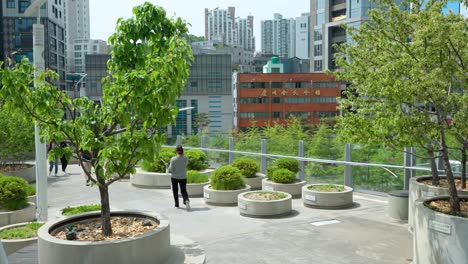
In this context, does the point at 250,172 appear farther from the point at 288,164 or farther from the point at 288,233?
the point at 288,233

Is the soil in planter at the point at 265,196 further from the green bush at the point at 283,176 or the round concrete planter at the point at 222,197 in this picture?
the green bush at the point at 283,176

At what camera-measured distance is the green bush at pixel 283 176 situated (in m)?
14.9

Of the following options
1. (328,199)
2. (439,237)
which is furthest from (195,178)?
(439,237)

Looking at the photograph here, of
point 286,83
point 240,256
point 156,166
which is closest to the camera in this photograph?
point 240,256

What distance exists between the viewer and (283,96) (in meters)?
105

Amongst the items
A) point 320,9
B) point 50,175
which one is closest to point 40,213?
point 50,175

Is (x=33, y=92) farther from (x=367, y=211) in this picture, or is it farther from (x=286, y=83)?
(x=286, y=83)

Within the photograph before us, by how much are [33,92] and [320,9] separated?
4271 inches

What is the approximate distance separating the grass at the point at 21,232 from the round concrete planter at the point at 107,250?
213 centimetres

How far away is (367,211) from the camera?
41.8 ft

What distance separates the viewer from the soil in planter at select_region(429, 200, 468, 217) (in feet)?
24.6

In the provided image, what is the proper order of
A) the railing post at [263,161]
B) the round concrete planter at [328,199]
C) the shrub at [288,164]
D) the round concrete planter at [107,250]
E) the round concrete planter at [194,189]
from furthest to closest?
the railing post at [263,161] < the shrub at [288,164] < the round concrete planter at [194,189] < the round concrete planter at [328,199] < the round concrete planter at [107,250]

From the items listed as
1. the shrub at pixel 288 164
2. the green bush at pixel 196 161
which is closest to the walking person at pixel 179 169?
the shrub at pixel 288 164

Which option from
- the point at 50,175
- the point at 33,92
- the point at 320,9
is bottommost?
the point at 50,175
